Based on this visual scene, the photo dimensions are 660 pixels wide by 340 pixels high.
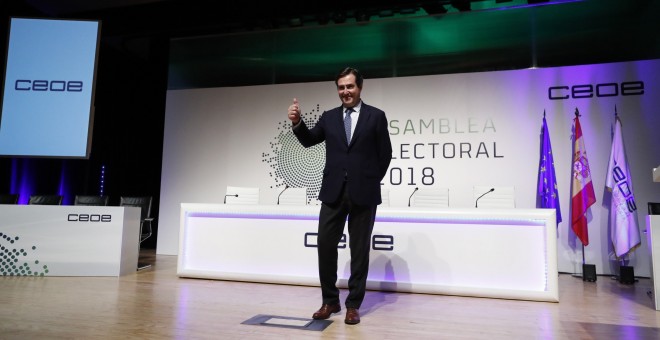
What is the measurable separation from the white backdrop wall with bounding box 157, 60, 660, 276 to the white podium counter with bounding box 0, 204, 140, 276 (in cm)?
252

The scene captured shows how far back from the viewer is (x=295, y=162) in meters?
6.31

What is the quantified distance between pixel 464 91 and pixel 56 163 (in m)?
6.89

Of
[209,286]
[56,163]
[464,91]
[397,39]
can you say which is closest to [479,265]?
[209,286]

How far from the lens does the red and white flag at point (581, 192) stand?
475 centimetres

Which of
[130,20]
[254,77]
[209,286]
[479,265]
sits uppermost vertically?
[130,20]

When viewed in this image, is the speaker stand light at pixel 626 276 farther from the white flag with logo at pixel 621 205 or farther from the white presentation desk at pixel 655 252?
the white presentation desk at pixel 655 252

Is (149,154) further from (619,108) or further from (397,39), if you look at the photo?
(619,108)

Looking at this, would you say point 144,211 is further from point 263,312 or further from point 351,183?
point 351,183

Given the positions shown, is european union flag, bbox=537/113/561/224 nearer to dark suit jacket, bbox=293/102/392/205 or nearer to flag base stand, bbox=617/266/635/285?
flag base stand, bbox=617/266/635/285

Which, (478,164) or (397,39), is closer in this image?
(478,164)

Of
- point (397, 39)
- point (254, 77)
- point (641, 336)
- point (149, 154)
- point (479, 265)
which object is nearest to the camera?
point (641, 336)

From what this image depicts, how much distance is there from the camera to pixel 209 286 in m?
3.54

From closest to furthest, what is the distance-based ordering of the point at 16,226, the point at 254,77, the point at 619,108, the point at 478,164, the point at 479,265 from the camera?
the point at 479,265, the point at 16,226, the point at 619,108, the point at 478,164, the point at 254,77

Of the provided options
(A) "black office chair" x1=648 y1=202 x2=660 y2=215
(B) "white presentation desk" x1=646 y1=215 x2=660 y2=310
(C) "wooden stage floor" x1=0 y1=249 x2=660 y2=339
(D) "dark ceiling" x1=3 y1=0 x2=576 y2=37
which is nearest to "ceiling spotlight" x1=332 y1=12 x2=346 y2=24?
(D) "dark ceiling" x1=3 y1=0 x2=576 y2=37
